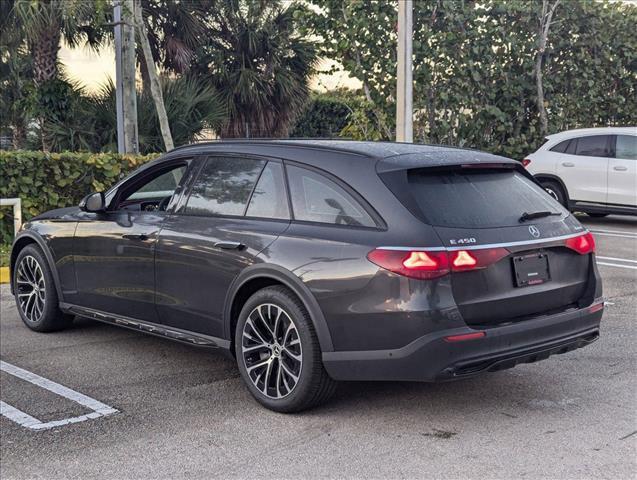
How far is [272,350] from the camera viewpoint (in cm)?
505

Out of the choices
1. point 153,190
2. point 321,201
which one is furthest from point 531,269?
point 153,190

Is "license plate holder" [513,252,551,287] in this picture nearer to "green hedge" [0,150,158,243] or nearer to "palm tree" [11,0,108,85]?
"green hedge" [0,150,158,243]

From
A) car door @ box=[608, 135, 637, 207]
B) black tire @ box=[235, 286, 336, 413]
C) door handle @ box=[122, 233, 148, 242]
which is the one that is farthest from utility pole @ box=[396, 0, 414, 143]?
black tire @ box=[235, 286, 336, 413]

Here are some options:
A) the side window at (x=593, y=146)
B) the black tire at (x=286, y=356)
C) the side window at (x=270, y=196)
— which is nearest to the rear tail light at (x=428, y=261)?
the black tire at (x=286, y=356)

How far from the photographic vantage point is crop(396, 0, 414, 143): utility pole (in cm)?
1401

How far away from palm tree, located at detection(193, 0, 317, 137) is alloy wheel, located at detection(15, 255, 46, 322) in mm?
15466

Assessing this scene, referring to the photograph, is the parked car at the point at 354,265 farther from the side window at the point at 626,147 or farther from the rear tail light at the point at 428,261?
the side window at the point at 626,147

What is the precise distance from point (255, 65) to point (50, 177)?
12.3 m

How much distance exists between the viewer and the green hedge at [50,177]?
38.0 feet

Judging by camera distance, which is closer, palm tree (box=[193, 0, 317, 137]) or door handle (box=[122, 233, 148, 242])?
door handle (box=[122, 233, 148, 242])

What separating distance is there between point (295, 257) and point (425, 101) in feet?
42.0

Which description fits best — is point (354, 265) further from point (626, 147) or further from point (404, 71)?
point (626, 147)

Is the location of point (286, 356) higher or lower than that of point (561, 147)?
lower

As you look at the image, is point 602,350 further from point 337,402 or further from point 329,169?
point 329,169
